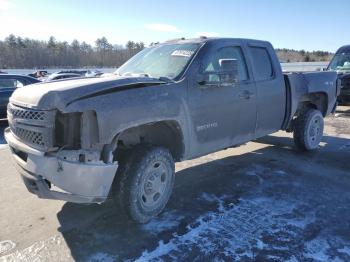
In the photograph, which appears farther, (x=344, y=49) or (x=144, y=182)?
(x=344, y=49)

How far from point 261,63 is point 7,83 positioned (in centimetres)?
807

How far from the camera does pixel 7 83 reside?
10.9m

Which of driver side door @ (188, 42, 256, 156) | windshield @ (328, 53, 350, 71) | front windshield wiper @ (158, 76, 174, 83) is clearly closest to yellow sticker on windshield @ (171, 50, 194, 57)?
driver side door @ (188, 42, 256, 156)

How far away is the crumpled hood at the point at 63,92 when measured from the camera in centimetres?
329

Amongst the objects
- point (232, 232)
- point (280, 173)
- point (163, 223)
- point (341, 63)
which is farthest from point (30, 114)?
point (341, 63)

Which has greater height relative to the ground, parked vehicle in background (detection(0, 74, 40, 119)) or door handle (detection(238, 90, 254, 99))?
door handle (detection(238, 90, 254, 99))

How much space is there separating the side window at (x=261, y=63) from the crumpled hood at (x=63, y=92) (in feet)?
7.32

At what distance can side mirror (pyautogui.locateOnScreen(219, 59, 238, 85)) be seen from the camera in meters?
4.45

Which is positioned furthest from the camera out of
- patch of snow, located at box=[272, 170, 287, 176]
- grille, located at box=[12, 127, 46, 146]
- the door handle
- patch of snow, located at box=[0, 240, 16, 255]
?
patch of snow, located at box=[272, 170, 287, 176]

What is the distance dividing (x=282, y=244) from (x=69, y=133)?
224 centimetres

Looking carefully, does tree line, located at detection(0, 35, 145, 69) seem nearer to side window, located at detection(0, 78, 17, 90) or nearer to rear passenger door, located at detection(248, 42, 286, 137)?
side window, located at detection(0, 78, 17, 90)

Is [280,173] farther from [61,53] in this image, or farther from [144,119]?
[61,53]

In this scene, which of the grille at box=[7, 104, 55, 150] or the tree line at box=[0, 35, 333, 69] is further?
the tree line at box=[0, 35, 333, 69]

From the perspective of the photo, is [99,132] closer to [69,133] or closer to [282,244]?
[69,133]
